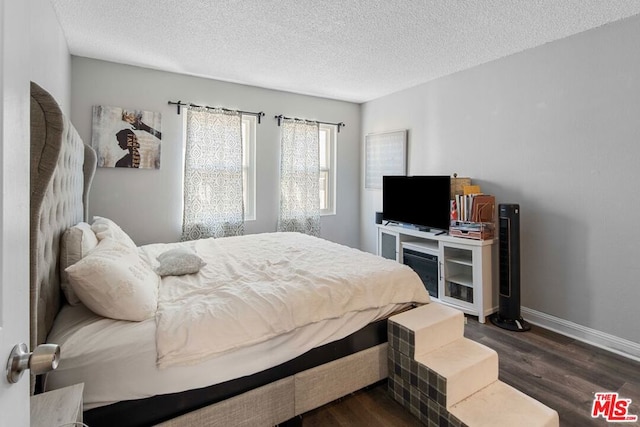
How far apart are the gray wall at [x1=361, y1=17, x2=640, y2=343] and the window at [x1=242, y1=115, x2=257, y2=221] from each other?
2.45m

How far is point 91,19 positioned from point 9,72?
255cm

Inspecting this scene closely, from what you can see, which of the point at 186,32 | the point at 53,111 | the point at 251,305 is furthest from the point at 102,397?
the point at 186,32

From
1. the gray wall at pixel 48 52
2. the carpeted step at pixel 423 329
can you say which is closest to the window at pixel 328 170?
the carpeted step at pixel 423 329

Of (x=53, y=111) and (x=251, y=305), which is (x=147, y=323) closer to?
(x=251, y=305)

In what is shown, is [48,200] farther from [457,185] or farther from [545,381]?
[457,185]

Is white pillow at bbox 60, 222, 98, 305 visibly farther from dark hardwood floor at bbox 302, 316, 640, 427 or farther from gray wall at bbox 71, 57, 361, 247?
gray wall at bbox 71, 57, 361, 247

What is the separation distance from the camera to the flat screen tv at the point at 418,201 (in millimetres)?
3301

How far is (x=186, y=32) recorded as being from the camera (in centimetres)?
262

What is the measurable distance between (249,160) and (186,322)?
9.55 feet

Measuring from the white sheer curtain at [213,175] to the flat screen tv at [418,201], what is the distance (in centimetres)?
187

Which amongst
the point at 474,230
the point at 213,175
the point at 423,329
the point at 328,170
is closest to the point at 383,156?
the point at 328,170

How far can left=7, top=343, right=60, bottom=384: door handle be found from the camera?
1.83ft

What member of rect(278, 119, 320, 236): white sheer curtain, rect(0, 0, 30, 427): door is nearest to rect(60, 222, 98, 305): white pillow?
rect(0, 0, 30, 427): door

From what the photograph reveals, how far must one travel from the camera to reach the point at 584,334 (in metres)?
2.58
